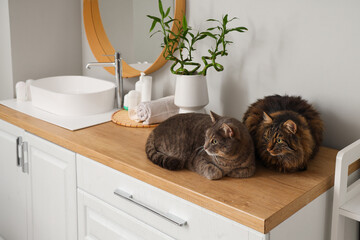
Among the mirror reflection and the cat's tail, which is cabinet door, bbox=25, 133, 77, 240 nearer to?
the cat's tail

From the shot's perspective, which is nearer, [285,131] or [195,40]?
[285,131]

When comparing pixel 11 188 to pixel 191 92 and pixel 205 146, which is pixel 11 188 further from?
pixel 205 146

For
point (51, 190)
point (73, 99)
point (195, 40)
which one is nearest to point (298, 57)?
point (195, 40)

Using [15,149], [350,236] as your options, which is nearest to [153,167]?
[350,236]

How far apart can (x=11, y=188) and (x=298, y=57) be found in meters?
1.53

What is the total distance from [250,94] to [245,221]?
0.78 metres

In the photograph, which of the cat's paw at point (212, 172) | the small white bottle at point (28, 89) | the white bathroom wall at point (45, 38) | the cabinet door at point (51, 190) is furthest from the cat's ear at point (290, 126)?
the white bathroom wall at point (45, 38)

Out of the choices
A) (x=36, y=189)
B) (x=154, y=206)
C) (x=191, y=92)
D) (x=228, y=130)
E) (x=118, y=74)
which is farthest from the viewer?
(x=118, y=74)

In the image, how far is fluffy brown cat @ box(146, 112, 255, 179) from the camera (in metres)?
1.30

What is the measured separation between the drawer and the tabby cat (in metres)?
0.29

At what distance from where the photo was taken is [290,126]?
1318 millimetres

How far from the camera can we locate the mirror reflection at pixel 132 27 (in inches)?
81.6

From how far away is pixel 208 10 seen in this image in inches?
73.4

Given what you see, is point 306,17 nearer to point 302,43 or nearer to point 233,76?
point 302,43
